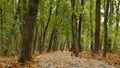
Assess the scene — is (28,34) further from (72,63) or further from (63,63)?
(72,63)

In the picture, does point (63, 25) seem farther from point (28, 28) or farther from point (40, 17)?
point (28, 28)

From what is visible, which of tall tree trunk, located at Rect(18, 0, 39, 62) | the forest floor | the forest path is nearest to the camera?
the forest floor

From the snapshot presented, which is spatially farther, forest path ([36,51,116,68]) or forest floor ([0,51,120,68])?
forest path ([36,51,116,68])

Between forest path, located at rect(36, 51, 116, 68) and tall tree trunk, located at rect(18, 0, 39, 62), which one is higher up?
tall tree trunk, located at rect(18, 0, 39, 62)

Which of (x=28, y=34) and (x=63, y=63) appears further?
(x=63, y=63)

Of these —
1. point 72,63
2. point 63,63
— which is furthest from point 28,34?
point 72,63

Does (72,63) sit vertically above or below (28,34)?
below

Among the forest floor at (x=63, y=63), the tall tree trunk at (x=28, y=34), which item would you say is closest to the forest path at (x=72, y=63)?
the forest floor at (x=63, y=63)

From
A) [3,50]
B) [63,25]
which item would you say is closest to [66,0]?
[63,25]

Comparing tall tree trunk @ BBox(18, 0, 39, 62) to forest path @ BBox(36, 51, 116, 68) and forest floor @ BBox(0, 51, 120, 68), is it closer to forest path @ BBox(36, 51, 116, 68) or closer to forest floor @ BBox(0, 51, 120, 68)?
forest floor @ BBox(0, 51, 120, 68)

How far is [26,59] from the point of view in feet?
46.5

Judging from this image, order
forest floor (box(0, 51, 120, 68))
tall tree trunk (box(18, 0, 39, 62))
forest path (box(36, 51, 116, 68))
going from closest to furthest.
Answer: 1. forest floor (box(0, 51, 120, 68))
2. forest path (box(36, 51, 116, 68))
3. tall tree trunk (box(18, 0, 39, 62))

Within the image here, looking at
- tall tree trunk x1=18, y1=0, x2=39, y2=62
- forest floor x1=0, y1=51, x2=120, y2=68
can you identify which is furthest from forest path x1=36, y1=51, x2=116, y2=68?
tall tree trunk x1=18, y1=0, x2=39, y2=62

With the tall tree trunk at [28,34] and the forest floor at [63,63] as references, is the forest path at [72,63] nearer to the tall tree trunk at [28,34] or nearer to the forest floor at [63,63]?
the forest floor at [63,63]
